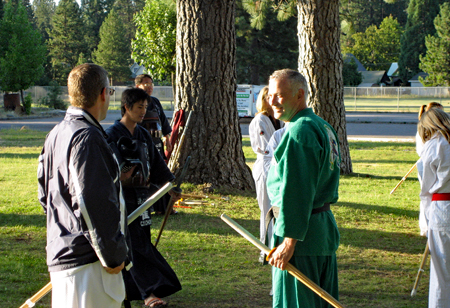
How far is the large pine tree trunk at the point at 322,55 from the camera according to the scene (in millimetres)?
11375

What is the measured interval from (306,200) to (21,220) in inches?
231

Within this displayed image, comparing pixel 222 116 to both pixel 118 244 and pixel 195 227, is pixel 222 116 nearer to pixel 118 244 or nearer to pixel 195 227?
pixel 195 227

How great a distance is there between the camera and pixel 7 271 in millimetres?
5375

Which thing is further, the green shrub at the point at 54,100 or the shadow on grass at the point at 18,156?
the green shrub at the point at 54,100

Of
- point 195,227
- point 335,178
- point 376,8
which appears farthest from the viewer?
point 376,8

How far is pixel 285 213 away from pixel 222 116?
20.4 ft

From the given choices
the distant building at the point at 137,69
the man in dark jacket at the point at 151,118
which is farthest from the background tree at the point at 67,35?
the man in dark jacket at the point at 151,118

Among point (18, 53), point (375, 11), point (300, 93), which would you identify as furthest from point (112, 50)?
point (300, 93)

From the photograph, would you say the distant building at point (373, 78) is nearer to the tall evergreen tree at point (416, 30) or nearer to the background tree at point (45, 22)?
the tall evergreen tree at point (416, 30)

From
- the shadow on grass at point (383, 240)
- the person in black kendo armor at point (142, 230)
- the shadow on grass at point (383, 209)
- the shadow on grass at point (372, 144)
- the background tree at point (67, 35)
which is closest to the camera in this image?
the person in black kendo armor at point (142, 230)

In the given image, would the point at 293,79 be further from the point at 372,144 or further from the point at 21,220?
the point at 372,144

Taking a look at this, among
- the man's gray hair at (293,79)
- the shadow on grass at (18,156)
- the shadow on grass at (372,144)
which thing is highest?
the man's gray hair at (293,79)

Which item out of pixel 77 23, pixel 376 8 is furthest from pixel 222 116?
pixel 376 8

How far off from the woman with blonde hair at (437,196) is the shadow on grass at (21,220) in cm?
543
